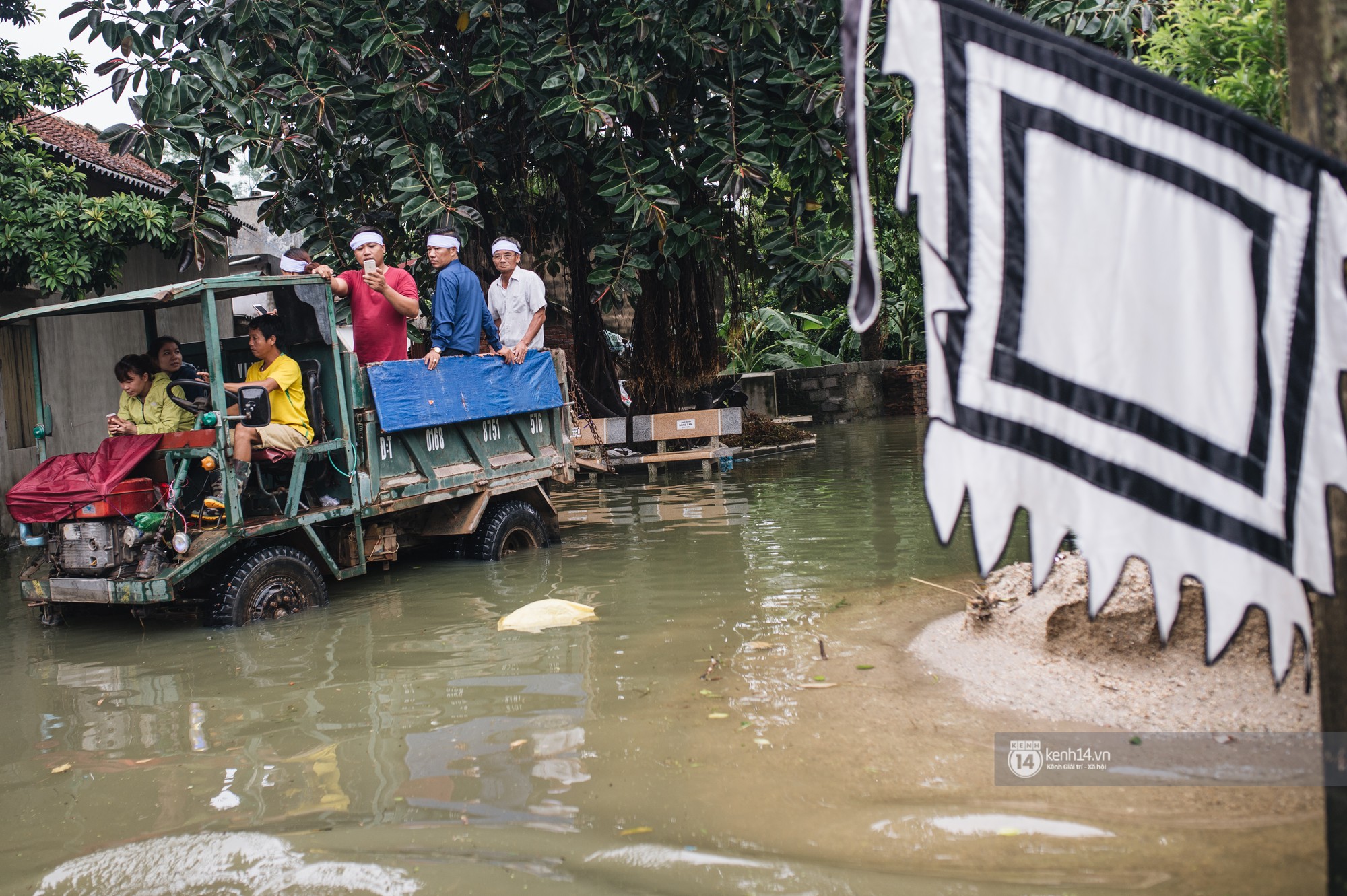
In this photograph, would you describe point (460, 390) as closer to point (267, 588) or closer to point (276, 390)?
point (276, 390)

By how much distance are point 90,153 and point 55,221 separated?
3819mm

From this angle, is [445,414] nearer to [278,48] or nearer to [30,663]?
[30,663]

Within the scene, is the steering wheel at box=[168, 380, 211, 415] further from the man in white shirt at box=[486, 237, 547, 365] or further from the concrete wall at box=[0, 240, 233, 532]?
the concrete wall at box=[0, 240, 233, 532]

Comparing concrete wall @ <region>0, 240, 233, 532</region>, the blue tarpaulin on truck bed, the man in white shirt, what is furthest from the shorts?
concrete wall @ <region>0, 240, 233, 532</region>

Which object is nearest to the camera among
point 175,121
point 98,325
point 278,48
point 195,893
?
point 195,893

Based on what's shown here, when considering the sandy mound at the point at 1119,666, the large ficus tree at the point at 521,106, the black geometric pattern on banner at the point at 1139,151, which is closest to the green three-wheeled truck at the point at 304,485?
the large ficus tree at the point at 521,106

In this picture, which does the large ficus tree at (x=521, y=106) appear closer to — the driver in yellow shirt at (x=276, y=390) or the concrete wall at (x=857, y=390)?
the driver in yellow shirt at (x=276, y=390)

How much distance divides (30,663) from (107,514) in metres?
0.97

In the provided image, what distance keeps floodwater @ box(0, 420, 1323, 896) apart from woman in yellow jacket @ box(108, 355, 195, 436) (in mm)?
1378

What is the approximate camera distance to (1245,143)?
273 centimetres

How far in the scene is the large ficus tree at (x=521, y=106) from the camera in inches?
372

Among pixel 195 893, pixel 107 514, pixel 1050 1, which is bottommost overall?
pixel 195 893

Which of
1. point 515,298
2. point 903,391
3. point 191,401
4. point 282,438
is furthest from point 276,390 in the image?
point 903,391

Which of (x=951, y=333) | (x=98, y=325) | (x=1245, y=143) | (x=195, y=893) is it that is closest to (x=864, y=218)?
(x=951, y=333)
